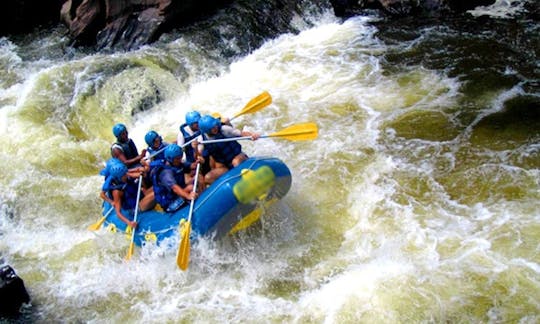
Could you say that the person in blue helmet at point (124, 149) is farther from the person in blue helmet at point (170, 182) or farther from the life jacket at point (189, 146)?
the person in blue helmet at point (170, 182)

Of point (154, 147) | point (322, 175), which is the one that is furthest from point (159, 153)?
point (322, 175)

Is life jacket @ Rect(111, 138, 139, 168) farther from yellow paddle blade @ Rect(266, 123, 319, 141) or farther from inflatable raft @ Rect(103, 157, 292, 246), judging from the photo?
yellow paddle blade @ Rect(266, 123, 319, 141)

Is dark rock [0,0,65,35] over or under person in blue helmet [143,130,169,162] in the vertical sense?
over

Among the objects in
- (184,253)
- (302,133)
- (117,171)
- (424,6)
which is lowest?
(424,6)

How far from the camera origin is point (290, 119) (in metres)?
6.86

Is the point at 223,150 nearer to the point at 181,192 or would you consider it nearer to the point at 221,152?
the point at 221,152

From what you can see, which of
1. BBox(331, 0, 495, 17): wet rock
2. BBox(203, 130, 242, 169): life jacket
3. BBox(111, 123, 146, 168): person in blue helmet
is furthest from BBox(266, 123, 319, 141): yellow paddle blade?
BBox(331, 0, 495, 17): wet rock

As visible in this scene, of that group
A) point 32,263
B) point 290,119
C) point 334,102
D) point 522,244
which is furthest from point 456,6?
point 32,263

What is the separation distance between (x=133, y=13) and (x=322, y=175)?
5.32 metres

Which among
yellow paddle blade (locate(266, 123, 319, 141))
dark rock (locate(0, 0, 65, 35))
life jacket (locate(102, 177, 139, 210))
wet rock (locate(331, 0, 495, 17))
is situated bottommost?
wet rock (locate(331, 0, 495, 17))

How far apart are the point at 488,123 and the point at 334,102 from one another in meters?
1.91

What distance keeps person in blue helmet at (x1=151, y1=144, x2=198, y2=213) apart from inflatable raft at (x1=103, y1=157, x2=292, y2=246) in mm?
82

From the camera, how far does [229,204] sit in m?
4.35

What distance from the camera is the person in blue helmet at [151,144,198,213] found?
462 cm
